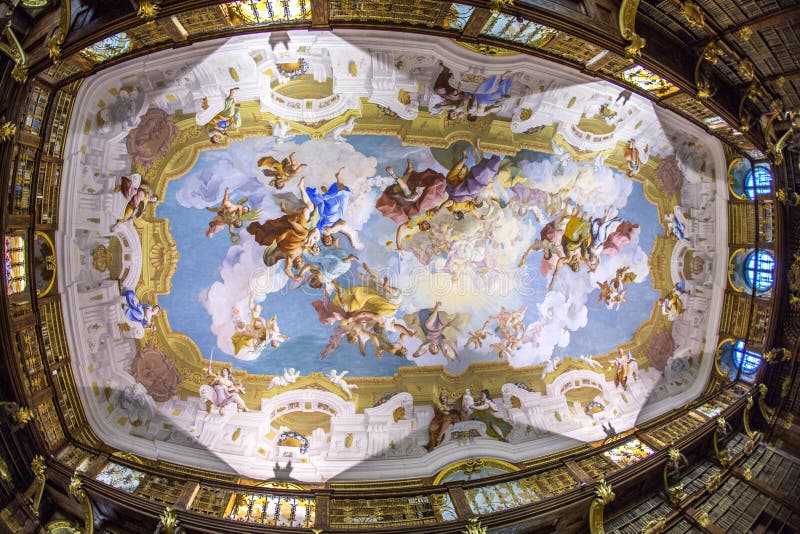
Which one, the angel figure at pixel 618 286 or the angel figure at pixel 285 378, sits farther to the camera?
the angel figure at pixel 618 286

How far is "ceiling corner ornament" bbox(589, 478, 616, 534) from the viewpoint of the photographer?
11.4 metres

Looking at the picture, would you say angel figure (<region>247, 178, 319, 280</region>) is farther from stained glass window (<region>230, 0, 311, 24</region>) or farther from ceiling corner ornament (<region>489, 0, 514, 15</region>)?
ceiling corner ornament (<region>489, 0, 514, 15</region>)

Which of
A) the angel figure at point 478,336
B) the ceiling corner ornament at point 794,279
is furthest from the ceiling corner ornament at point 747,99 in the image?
the angel figure at point 478,336

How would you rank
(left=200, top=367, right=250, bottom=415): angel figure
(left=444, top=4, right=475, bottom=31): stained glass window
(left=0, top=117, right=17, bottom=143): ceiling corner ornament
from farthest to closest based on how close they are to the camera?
(left=200, top=367, right=250, bottom=415): angel figure, (left=444, top=4, right=475, bottom=31): stained glass window, (left=0, top=117, right=17, bottom=143): ceiling corner ornament

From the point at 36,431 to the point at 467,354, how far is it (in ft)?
37.1

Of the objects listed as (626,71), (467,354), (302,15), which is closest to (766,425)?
(467,354)

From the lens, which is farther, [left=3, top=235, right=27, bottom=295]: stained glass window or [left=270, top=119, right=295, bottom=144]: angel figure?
[left=270, top=119, right=295, bottom=144]: angel figure

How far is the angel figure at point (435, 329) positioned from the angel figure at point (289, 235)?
3803 millimetres

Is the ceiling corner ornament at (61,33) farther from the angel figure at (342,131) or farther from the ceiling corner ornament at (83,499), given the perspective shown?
the ceiling corner ornament at (83,499)

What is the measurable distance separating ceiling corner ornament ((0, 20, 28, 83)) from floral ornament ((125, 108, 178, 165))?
3.93m

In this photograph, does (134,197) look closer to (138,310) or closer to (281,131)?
(138,310)

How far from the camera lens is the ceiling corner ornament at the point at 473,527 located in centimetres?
1100

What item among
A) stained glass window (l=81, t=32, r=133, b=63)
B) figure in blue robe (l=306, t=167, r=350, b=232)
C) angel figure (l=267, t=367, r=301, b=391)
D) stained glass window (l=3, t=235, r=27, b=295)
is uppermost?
figure in blue robe (l=306, t=167, r=350, b=232)

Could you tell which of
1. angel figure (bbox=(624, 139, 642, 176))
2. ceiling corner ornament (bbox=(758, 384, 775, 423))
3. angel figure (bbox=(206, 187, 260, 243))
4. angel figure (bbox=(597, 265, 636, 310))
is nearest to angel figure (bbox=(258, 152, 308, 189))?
angel figure (bbox=(206, 187, 260, 243))
